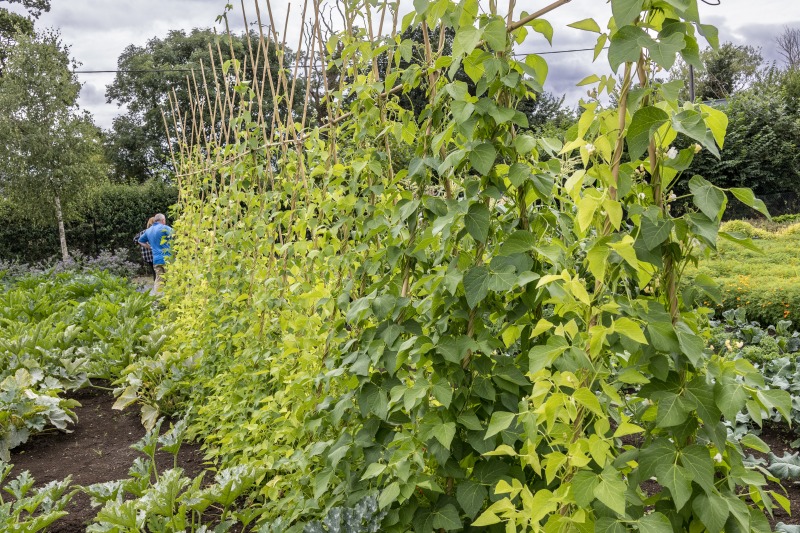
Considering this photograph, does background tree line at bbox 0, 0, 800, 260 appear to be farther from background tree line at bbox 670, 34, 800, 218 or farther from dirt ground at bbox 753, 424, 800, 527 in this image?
dirt ground at bbox 753, 424, 800, 527

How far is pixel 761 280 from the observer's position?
23.4 ft

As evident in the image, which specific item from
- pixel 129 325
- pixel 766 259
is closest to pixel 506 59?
pixel 129 325

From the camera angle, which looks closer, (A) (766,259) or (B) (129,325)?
(B) (129,325)

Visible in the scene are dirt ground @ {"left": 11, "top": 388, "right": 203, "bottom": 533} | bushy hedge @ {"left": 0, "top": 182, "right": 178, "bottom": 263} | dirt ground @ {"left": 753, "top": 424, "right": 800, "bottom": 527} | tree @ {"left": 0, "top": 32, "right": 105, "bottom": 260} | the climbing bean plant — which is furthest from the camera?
bushy hedge @ {"left": 0, "top": 182, "right": 178, "bottom": 263}

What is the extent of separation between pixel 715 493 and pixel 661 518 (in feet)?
0.44

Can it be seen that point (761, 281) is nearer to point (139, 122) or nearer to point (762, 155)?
point (762, 155)

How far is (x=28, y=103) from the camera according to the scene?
1562 cm

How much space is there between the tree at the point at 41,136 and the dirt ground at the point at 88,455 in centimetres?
1289

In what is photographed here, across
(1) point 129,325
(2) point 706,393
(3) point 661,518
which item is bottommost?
(1) point 129,325

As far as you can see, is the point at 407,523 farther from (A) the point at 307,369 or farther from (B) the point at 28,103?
(B) the point at 28,103

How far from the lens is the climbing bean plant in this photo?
1.31 m

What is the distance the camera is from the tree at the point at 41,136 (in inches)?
607

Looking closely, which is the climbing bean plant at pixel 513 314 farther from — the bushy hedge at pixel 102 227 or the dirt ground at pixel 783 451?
the bushy hedge at pixel 102 227

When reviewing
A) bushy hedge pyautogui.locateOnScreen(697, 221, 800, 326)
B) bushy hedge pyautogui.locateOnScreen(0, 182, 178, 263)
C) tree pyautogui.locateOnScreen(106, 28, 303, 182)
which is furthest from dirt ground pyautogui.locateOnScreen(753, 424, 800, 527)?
tree pyautogui.locateOnScreen(106, 28, 303, 182)
